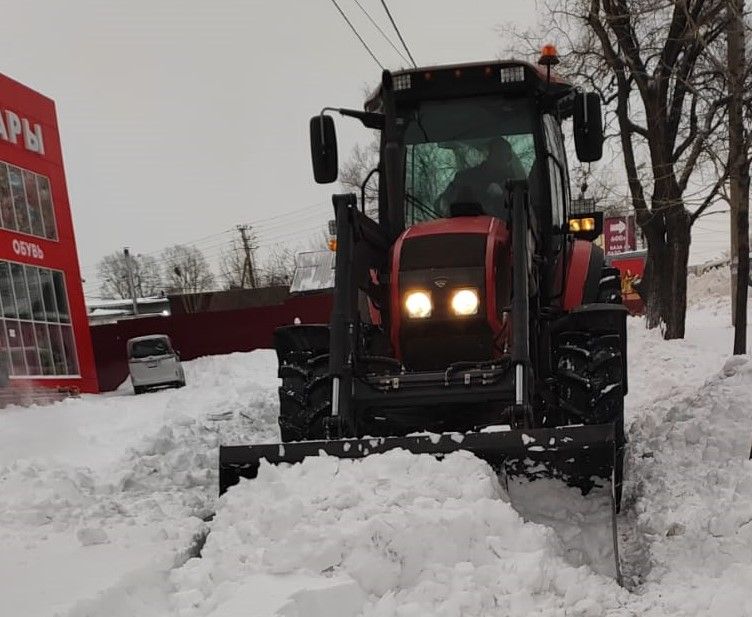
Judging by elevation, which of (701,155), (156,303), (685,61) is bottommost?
(156,303)

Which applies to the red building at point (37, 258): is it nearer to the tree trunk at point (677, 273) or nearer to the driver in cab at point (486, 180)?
the driver in cab at point (486, 180)

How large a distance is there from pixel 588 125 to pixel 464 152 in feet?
2.98

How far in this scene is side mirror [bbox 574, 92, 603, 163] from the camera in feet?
17.7

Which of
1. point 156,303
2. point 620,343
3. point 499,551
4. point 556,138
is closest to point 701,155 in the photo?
point 556,138

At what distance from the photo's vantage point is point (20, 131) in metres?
19.0

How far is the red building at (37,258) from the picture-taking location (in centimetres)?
1820

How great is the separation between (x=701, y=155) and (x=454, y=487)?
47.1 feet

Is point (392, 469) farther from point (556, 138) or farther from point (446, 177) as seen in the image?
point (556, 138)

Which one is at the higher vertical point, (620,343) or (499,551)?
(620,343)

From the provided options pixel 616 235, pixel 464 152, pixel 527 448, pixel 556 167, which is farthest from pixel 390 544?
pixel 616 235

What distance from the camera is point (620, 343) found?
16.5 ft

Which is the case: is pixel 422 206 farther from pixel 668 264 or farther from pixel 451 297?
Answer: pixel 668 264

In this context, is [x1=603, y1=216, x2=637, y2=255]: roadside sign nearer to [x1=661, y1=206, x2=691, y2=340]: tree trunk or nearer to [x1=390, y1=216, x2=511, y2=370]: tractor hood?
[x1=661, y1=206, x2=691, y2=340]: tree trunk

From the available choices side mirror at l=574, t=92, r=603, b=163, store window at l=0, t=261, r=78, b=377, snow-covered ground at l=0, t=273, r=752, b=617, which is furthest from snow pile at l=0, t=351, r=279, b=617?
store window at l=0, t=261, r=78, b=377
